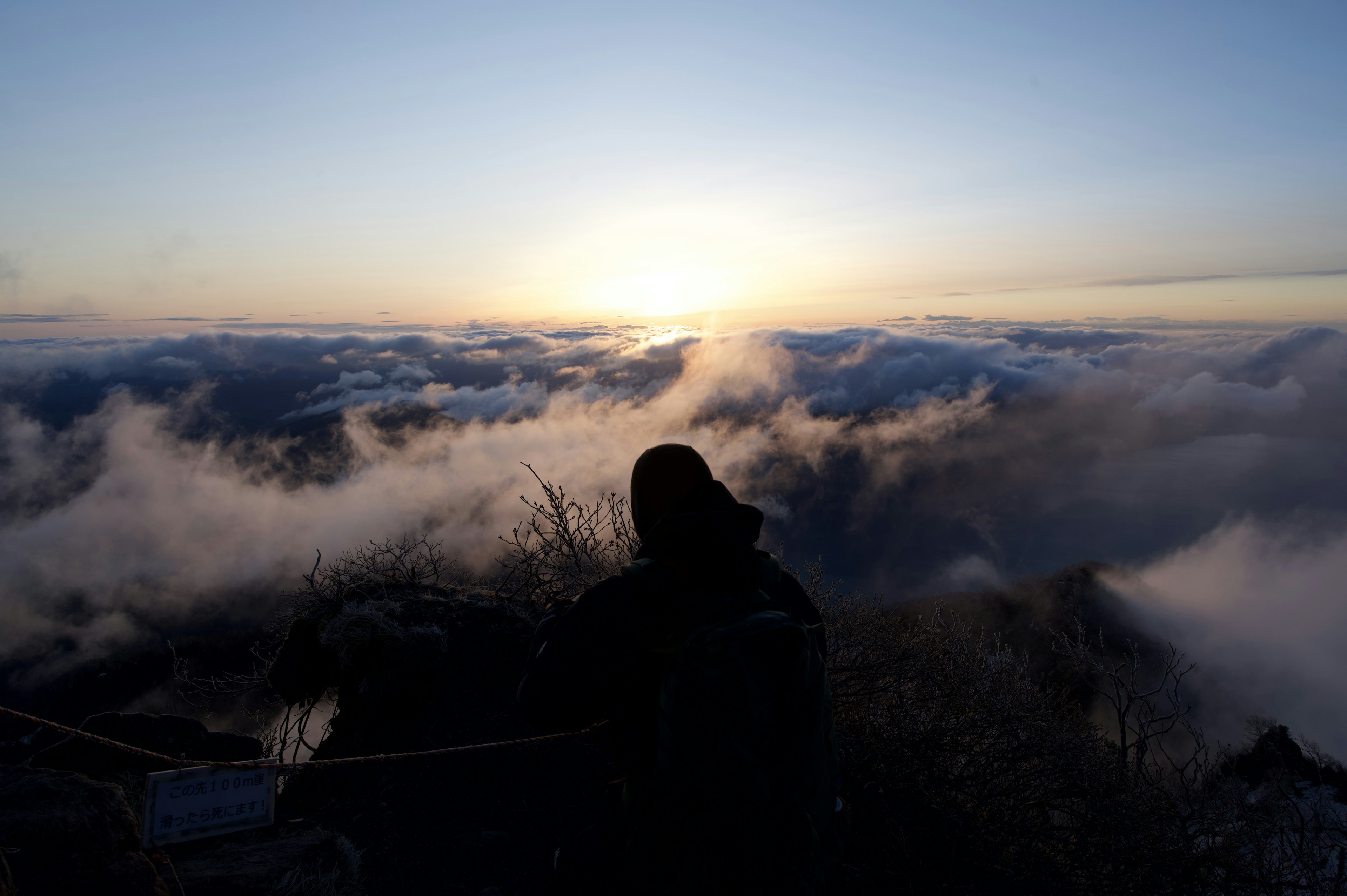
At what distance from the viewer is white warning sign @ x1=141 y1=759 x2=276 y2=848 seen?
2498 mm

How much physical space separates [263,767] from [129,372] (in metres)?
254

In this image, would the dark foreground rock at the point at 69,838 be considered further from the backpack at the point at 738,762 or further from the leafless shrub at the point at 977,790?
the leafless shrub at the point at 977,790

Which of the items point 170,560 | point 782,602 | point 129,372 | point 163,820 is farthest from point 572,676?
point 129,372

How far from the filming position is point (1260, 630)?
84375 millimetres

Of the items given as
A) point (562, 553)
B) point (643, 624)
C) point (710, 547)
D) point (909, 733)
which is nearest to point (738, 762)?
point (643, 624)

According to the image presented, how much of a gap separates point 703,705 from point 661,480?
757 millimetres

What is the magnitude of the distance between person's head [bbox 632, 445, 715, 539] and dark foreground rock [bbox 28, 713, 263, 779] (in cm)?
392

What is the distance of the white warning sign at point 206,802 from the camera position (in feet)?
8.20

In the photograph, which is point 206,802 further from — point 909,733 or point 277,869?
point 909,733

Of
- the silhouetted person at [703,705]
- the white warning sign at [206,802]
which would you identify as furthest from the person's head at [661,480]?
the white warning sign at [206,802]

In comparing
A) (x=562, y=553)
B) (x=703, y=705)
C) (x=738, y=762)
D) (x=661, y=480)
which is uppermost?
(x=661, y=480)

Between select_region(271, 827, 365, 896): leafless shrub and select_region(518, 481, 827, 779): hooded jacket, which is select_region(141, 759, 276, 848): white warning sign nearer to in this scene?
select_region(271, 827, 365, 896): leafless shrub

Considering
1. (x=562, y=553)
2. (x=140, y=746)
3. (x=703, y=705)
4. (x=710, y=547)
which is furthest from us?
(x=562, y=553)

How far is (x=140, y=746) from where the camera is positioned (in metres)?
4.68
